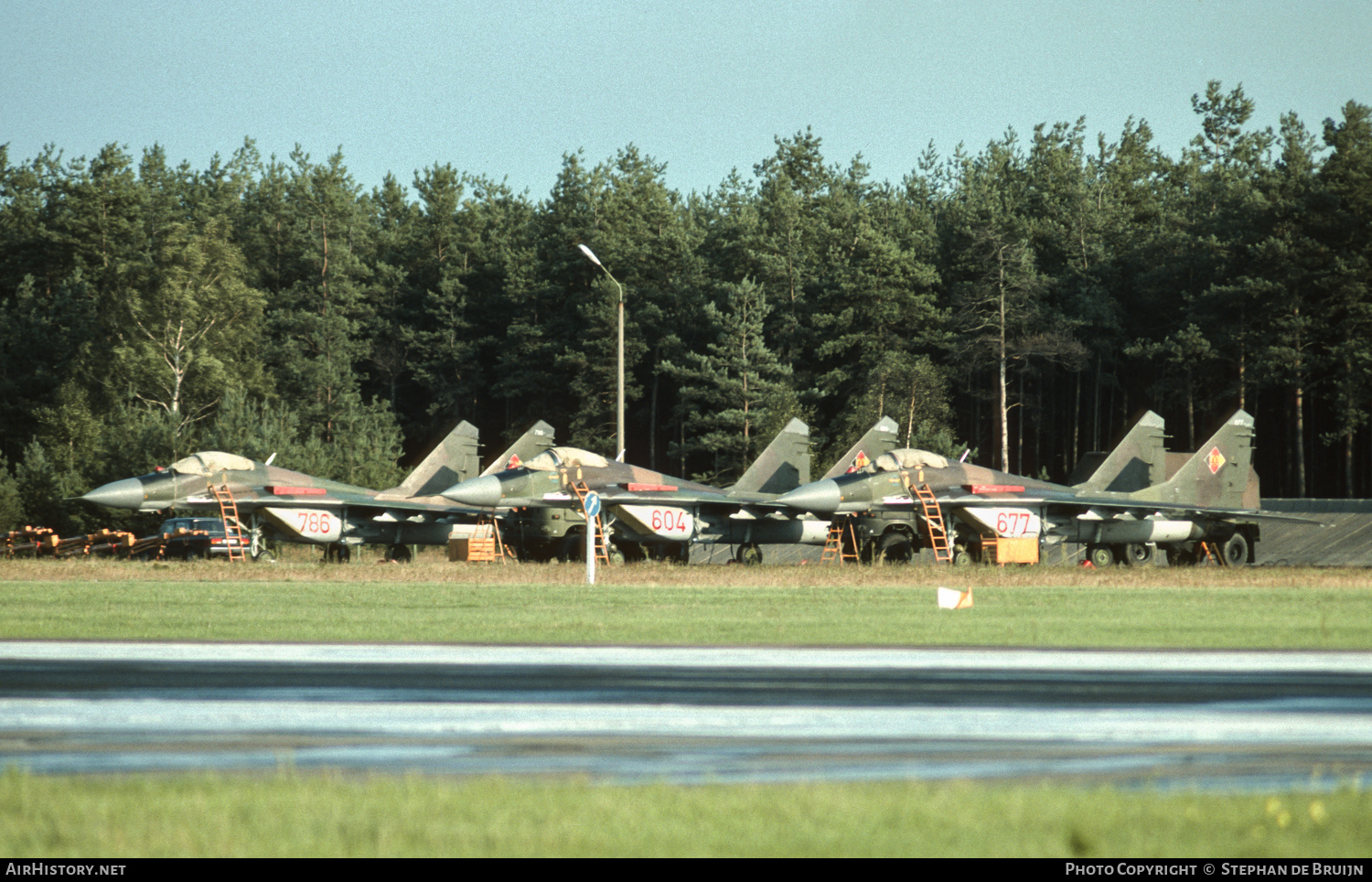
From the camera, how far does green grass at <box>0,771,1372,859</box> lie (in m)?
5.79

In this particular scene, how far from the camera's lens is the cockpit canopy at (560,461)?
1430 inches

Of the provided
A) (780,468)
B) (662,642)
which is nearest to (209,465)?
(780,468)

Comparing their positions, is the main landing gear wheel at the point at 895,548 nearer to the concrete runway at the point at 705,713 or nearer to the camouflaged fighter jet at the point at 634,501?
the camouflaged fighter jet at the point at 634,501

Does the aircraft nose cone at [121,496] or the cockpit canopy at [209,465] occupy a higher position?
the cockpit canopy at [209,465]

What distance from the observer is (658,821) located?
6.15 metres

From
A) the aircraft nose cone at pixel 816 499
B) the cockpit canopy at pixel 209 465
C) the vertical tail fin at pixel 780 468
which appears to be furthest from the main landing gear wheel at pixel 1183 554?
the cockpit canopy at pixel 209 465

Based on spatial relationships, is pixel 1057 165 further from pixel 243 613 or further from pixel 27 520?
pixel 243 613

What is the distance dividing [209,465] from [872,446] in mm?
18394

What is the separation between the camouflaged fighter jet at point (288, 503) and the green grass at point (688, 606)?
4763 millimetres

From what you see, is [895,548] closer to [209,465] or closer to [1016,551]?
[1016,551]

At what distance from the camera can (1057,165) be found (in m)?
77.9

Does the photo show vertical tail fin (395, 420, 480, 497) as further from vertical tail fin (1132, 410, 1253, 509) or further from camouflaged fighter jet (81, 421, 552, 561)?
vertical tail fin (1132, 410, 1253, 509)

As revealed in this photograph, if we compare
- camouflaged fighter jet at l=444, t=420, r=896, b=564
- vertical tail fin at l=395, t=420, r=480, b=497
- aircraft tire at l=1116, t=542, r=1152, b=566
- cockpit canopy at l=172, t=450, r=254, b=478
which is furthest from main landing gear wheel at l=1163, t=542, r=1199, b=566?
cockpit canopy at l=172, t=450, r=254, b=478
